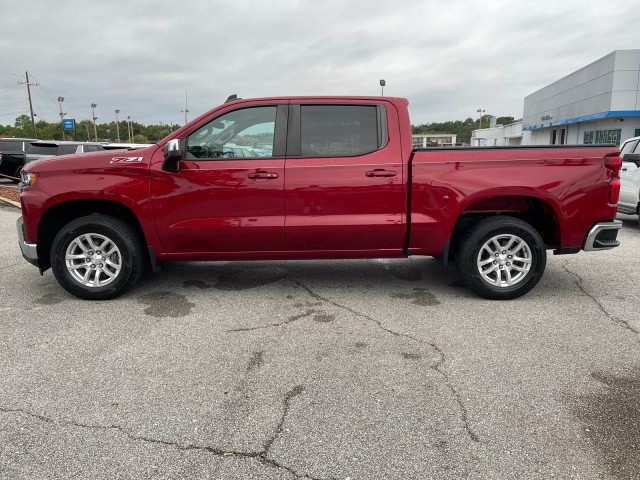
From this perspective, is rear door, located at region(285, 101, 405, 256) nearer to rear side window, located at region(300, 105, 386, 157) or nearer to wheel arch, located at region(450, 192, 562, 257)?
rear side window, located at region(300, 105, 386, 157)

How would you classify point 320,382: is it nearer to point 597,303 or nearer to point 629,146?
point 597,303

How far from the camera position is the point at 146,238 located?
480 centimetres

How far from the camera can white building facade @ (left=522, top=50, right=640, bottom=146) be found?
82.3ft

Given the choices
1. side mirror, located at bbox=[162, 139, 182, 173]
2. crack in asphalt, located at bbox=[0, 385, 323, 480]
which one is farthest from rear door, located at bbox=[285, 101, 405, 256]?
crack in asphalt, located at bbox=[0, 385, 323, 480]

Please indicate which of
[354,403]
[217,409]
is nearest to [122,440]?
[217,409]

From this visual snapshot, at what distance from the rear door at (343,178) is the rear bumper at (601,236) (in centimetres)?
186

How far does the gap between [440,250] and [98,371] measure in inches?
127

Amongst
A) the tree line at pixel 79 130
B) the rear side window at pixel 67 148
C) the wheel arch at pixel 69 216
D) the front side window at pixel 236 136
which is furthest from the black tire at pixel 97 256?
the tree line at pixel 79 130

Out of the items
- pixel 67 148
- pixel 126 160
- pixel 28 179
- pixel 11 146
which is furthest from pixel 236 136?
pixel 11 146

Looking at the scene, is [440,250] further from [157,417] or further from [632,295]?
[157,417]

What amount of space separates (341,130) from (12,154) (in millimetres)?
17762

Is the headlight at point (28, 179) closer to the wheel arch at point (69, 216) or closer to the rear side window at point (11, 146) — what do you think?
the wheel arch at point (69, 216)

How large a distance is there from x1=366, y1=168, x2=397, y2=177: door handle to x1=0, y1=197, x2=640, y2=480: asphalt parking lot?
125 centimetres

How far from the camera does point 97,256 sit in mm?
4852
